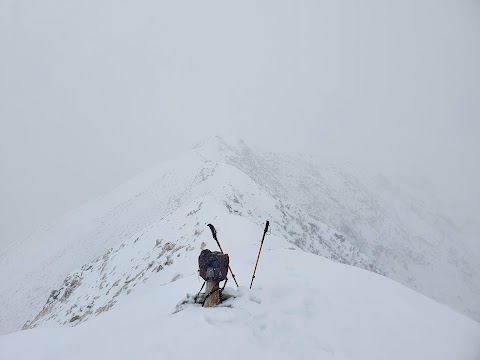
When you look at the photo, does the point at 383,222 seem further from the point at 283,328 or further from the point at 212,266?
the point at 212,266

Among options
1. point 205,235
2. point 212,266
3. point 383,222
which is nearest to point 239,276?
point 212,266

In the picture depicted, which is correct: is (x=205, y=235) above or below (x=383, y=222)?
above

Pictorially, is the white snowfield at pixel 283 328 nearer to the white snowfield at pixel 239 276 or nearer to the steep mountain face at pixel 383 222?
the white snowfield at pixel 239 276

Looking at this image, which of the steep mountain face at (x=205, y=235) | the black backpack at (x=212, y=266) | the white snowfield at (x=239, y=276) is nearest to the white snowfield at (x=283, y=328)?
the white snowfield at (x=239, y=276)

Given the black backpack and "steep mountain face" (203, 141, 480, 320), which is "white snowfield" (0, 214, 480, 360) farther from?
"steep mountain face" (203, 141, 480, 320)

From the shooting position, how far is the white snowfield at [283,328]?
229 inches

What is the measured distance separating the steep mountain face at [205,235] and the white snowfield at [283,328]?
22.3ft

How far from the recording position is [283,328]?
6516mm

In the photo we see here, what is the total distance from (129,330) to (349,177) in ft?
244

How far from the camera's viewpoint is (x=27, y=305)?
30234 millimetres

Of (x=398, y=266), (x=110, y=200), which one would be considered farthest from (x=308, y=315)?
(x=398, y=266)

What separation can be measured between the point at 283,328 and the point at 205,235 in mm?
13136

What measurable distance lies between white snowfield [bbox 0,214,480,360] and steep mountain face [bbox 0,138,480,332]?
681 centimetres

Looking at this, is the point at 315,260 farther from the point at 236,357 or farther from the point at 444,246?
the point at 444,246
